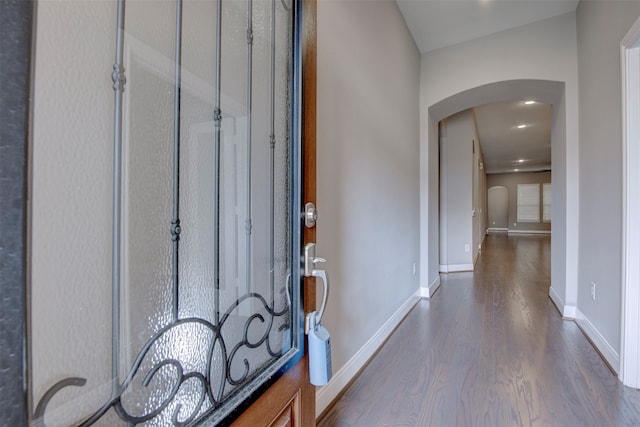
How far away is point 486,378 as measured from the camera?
5.66 feet

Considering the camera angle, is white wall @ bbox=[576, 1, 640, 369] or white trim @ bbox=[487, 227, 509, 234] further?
white trim @ bbox=[487, 227, 509, 234]

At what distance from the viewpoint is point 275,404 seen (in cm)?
70

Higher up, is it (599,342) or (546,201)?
(546,201)

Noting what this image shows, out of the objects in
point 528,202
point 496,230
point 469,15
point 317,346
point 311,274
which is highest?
point 469,15

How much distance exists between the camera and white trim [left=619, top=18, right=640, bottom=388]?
162 cm

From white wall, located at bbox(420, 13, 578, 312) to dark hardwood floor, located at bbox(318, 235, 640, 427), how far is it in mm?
662

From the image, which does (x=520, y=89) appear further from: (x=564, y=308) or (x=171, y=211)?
(x=171, y=211)

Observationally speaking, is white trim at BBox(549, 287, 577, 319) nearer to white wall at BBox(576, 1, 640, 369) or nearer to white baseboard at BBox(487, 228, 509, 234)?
white wall at BBox(576, 1, 640, 369)

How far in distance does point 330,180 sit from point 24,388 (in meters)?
1.28

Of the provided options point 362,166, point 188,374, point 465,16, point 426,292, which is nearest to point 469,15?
point 465,16

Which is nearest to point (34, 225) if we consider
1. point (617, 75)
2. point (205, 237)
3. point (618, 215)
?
point (205, 237)

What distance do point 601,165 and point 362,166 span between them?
5.62 ft

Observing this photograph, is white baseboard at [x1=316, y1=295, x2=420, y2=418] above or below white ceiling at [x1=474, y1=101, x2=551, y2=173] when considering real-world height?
below

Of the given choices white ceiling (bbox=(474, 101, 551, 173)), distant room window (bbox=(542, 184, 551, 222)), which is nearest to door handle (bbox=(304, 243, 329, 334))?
white ceiling (bbox=(474, 101, 551, 173))
